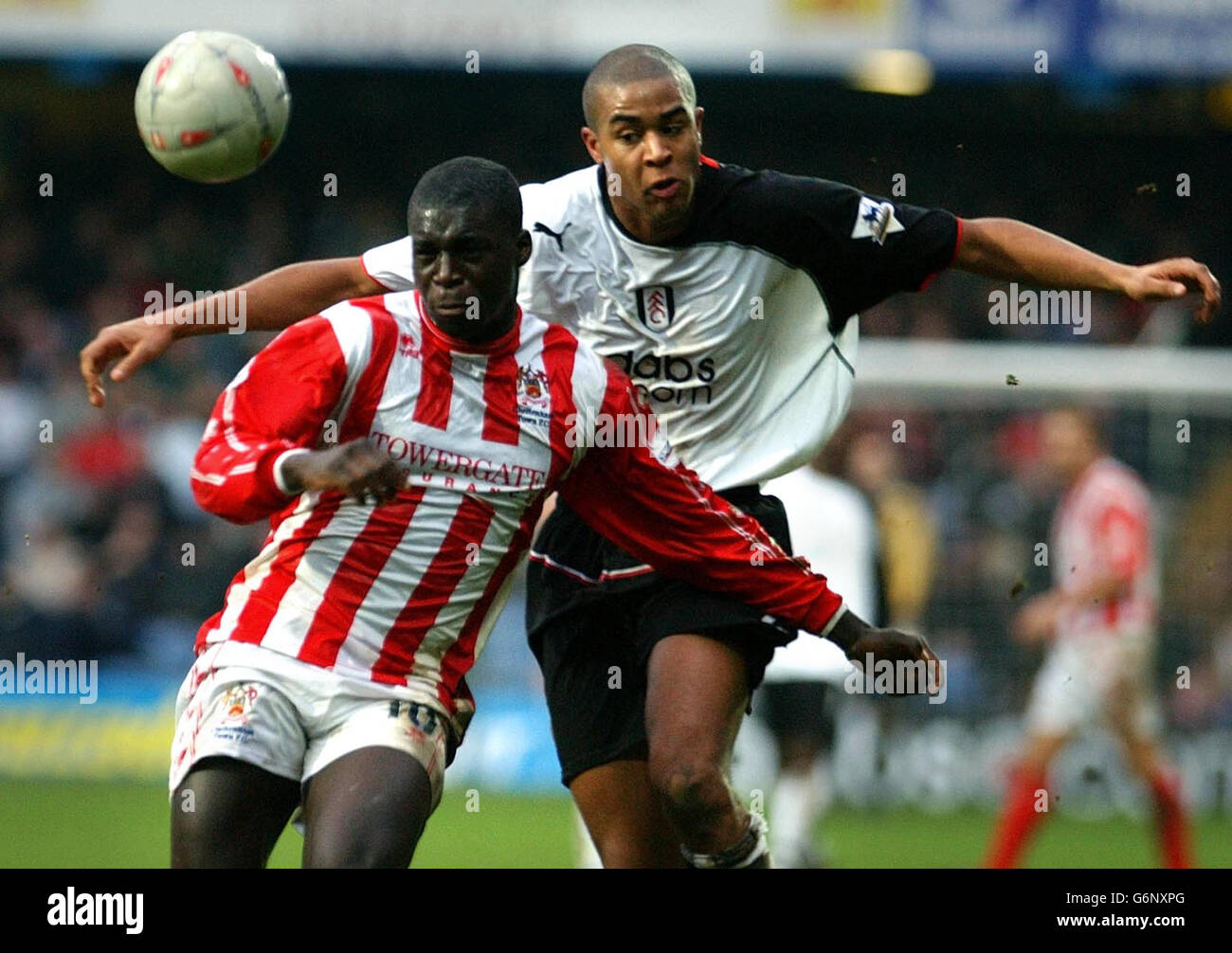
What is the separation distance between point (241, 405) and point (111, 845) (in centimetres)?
583

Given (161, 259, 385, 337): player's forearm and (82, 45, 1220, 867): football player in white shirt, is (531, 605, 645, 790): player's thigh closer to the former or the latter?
(82, 45, 1220, 867): football player in white shirt

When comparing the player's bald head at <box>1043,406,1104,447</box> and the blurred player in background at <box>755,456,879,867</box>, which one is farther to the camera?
the player's bald head at <box>1043,406,1104,447</box>

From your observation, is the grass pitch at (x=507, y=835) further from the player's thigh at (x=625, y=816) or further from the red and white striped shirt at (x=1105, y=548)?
the player's thigh at (x=625, y=816)

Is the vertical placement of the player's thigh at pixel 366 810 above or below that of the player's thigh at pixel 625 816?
above

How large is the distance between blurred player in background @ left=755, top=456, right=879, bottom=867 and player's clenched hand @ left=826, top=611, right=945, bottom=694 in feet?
12.9

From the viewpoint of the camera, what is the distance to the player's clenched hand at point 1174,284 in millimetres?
4863

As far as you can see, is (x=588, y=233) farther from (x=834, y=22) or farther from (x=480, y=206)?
(x=834, y=22)

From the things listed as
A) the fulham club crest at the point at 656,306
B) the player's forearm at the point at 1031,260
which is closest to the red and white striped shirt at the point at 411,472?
the fulham club crest at the point at 656,306

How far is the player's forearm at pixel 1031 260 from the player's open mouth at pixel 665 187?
851 millimetres

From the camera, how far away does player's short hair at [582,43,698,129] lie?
498cm

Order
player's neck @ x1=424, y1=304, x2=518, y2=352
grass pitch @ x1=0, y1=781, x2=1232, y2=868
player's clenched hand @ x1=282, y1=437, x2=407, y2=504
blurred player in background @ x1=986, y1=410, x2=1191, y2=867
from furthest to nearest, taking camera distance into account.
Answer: blurred player in background @ x1=986, y1=410, x2=1191, y2=867
grass pitch @ x1=0, y1=781, x2=1232, y2=868
player's neck @ x1=424, y1=304, x2=518, y2=352
player's clenched hand @ x1=282, y1=437, x2=407, y2=504

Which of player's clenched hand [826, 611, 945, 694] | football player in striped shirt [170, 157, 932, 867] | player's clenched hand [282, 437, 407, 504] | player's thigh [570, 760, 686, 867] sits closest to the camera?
player's clenched hand [282, 437, 407, 504]

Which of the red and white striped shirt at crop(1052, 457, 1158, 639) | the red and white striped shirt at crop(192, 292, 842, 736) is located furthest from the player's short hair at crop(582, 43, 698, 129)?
the red and white striped shirt at crop(1052, 457, 1158, 639)
